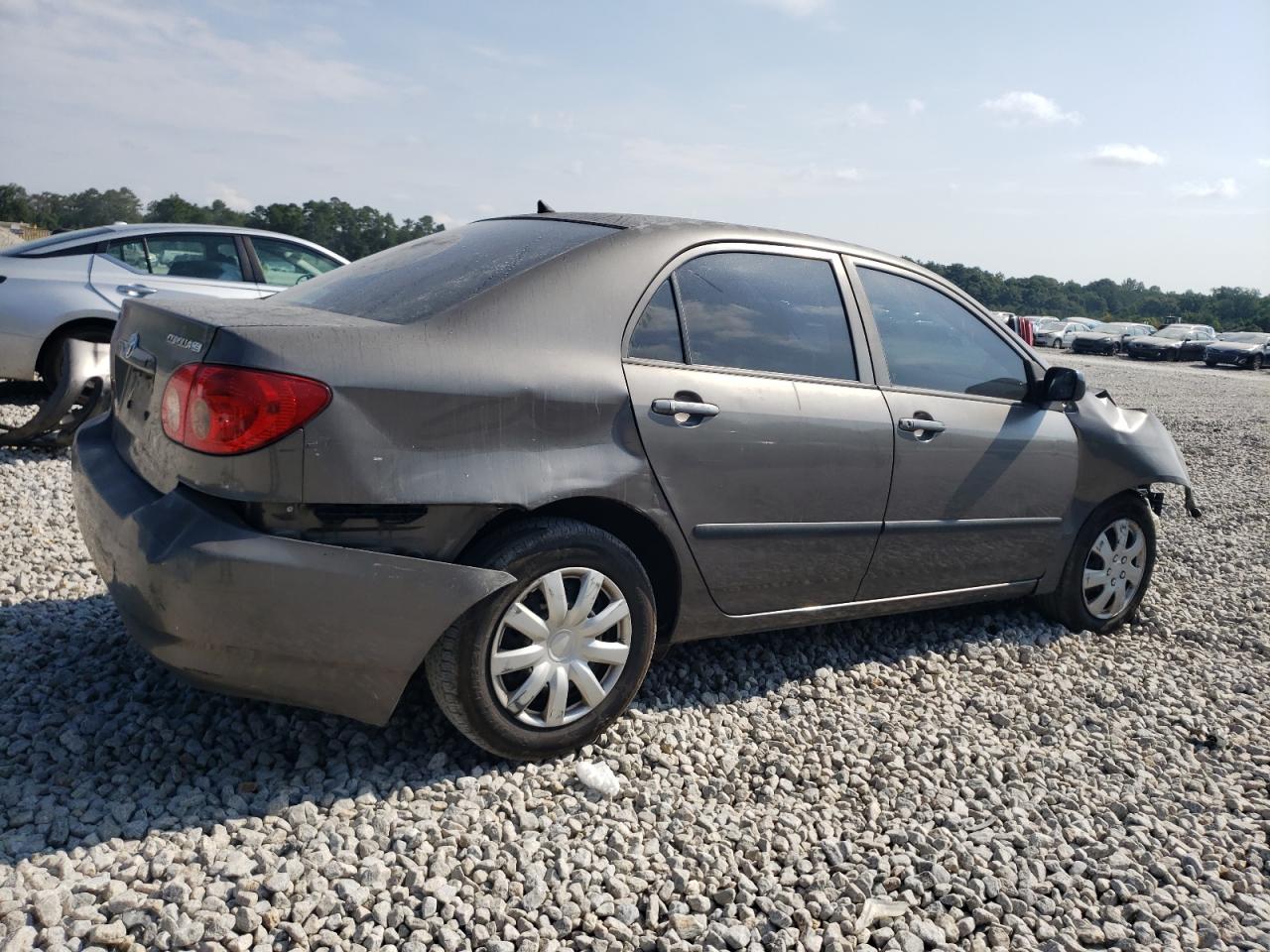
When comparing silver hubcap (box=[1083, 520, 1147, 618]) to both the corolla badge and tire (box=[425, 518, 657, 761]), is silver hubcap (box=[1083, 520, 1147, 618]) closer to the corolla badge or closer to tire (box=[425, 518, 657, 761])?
tire (box=[425, 518, 657, 761])

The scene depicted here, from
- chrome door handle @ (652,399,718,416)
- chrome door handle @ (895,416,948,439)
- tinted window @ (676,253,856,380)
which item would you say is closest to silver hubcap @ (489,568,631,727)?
chrome door handle @ (652,399,718,416)

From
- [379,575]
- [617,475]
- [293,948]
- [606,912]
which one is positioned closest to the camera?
[293,948]

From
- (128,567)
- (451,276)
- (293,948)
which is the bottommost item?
(293,948)

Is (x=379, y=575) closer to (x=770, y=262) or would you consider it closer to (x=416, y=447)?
(x=416, y=447)

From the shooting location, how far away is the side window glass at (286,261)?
8102mm

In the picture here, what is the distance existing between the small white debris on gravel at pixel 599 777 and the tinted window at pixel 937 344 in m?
1.81

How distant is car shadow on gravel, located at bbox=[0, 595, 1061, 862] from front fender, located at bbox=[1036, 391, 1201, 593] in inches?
60.3

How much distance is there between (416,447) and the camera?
8.72ft

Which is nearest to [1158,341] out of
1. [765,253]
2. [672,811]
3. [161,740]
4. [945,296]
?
[945,296]

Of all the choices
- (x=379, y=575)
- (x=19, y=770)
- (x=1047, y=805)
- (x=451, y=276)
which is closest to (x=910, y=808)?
(x=1047, y=805)

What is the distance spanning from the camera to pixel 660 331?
3197mm

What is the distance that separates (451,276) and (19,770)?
6.04 ft

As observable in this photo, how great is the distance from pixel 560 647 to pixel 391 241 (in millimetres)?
16896

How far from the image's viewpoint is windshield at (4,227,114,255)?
7375 millimetres
